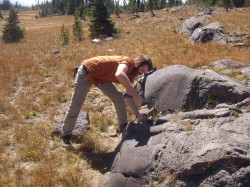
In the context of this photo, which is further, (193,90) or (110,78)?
(193,90)

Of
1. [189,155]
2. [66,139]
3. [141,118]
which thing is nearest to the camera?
[189,155]

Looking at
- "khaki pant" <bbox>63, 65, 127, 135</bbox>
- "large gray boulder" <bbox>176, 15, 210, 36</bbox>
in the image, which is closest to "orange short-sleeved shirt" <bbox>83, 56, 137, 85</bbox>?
"khaki pant" <bbox>63, 65, 127, 135</bbox>

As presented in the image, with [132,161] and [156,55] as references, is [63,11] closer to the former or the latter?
[156,55]

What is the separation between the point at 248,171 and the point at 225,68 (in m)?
7.81

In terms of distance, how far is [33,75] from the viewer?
589 inches

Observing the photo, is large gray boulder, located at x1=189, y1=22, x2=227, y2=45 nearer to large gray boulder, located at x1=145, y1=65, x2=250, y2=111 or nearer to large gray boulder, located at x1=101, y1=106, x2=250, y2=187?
large gray boulder, located at x1=145, y1=65, x2=250, y2=111

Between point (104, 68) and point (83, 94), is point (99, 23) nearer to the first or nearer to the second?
point (83, 94)

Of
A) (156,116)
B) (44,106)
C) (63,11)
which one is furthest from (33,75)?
(63,11)

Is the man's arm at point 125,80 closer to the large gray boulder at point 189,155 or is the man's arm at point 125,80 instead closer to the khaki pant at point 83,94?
the large gray boulder at point 189,155

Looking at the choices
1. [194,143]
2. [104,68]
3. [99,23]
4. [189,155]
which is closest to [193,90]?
[104,68]

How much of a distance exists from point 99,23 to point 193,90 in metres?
26.7

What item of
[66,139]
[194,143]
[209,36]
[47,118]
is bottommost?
[47,118]

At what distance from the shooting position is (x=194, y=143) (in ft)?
18.0

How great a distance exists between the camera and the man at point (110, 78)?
21.7 feet
